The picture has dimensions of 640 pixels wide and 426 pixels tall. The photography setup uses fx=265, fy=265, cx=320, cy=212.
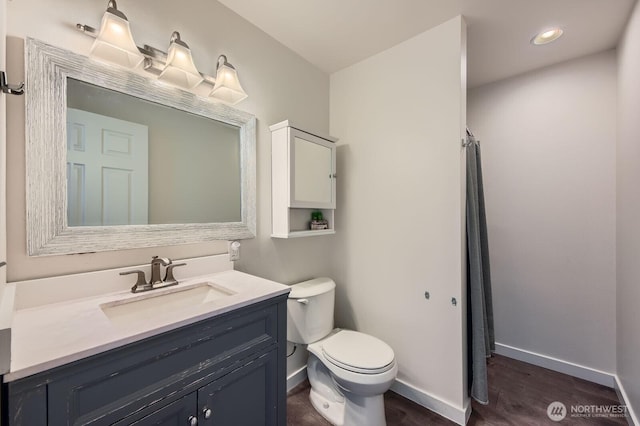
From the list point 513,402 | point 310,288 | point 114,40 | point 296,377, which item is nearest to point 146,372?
point 310,288

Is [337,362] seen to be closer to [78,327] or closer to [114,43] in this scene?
[78,327]

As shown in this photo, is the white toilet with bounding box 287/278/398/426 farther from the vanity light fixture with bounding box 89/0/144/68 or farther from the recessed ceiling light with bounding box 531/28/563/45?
the recessed ceiling light with bounding box 531/28/563/45

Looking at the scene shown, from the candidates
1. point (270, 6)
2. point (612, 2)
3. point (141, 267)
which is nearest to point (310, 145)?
point (270, 6)

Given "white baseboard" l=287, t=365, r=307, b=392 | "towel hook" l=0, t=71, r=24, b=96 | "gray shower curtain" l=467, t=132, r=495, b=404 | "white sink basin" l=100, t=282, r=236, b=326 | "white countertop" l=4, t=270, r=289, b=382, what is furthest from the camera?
"white baseboard" l=287, t=365, r=307, b=392

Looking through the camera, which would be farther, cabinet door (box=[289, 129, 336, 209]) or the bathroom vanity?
cabinet door (box=[289, 129, 336, 209])

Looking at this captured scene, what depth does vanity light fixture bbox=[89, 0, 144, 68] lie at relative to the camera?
3.36 ft

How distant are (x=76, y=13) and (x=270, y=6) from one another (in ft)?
3.02

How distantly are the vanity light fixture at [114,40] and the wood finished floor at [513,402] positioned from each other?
207 cm

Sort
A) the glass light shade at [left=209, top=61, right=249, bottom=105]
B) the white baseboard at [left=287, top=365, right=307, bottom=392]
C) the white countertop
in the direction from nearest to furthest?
the white countertop
the glass light shade at [left=209, top=61, right=249, bottom=105]
the white baseboard at [left=287, top=365, right=307, bottom=392]

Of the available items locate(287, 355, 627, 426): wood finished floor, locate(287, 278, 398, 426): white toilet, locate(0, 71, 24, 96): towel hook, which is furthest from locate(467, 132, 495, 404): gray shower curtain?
locate(0, 71, 24, 96): towel hook

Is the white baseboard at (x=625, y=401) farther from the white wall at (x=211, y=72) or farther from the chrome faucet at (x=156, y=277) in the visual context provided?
the chrome faucet at (x=156, y=277)

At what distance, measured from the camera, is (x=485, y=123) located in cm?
241

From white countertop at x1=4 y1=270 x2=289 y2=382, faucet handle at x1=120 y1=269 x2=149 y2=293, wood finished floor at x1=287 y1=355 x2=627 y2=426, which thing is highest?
faucet handle at x1=120 y1=269 x2=149 y2=293

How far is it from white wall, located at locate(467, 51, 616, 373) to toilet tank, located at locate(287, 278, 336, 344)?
164 cm
